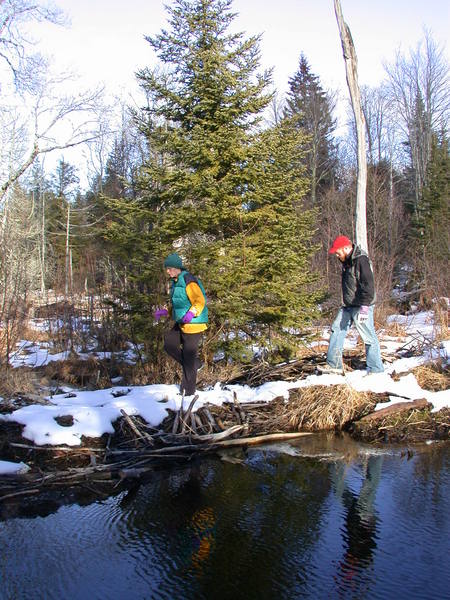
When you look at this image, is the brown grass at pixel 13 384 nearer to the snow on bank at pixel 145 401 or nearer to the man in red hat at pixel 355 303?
the snow on bank at pixel 145 401

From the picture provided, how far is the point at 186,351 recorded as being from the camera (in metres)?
7.00

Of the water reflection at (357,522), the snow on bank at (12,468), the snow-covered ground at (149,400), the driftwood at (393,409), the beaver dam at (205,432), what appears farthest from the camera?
the driftwood at (393,409)

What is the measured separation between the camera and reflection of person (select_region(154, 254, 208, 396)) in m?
6.83

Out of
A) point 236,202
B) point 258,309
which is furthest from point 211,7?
point 258,309

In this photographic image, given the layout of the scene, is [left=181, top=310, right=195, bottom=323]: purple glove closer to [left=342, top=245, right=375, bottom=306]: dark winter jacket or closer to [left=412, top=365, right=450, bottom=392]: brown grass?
[left=342, top=245, right=375, bottom=306]: dark winter jacket

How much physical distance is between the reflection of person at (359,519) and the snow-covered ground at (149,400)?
1.82 m

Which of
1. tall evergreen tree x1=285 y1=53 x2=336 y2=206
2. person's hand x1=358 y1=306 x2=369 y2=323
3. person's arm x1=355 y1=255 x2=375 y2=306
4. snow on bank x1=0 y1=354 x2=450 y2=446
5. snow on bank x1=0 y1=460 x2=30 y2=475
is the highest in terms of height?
tall evergreen tree x1=285 y1=53 x2=336 y2=206

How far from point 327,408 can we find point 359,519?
2730 millimetres

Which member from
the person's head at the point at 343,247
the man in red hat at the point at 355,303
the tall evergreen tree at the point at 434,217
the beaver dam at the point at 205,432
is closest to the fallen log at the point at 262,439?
the beaver dam at the point at 205,432

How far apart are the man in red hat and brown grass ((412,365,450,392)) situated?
66cm

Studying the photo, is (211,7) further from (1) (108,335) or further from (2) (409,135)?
(2) (409,135)

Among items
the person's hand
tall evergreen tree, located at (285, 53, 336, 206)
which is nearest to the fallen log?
the person's hand

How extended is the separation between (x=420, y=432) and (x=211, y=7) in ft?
31.1

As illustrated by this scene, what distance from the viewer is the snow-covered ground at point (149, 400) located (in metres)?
5.93
